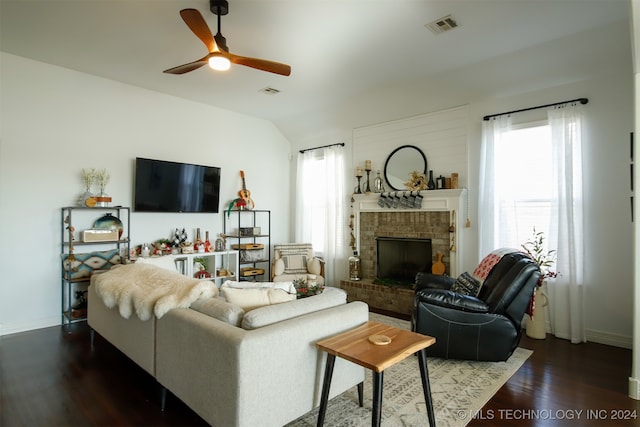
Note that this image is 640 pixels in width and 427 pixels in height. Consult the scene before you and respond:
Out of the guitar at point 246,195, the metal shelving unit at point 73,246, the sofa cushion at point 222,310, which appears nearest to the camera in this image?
the sofa cushion at point 222,310

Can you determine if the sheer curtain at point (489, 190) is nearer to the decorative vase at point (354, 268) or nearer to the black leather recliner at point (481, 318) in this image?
the black leather recliner at point (481, 318)

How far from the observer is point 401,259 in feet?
17.0

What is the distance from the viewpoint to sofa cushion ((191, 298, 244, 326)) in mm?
1964

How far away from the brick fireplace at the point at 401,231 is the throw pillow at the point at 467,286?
2.79 ft

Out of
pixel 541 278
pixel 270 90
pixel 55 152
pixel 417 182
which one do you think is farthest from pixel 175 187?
pixel 541 278

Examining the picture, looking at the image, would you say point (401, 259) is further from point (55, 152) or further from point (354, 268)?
point (55, 152)

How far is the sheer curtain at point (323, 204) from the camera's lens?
5.87 m

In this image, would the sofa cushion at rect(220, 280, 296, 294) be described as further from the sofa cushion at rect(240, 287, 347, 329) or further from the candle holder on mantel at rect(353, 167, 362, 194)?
the candle holder on mantel at rect(353, 167, 362, 194)

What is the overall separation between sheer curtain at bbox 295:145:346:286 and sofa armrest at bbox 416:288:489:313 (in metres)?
2.86

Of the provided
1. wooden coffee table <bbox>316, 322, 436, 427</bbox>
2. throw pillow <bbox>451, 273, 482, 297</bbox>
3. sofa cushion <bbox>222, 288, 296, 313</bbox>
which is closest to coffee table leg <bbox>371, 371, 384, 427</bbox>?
wooden coffee table <bbox>316, 322, 436, 427</bbox>

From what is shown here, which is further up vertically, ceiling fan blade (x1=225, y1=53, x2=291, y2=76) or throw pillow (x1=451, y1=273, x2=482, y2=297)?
ceiling fan blade (x1=225, y1=53, x2=291, y2=76)

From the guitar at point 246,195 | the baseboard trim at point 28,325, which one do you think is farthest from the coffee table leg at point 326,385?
the guitar at point 246,195

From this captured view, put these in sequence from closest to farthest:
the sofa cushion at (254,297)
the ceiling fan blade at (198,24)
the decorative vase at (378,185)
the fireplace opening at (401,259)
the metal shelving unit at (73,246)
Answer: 1. the sofa cushion at (254,297)
2. the ceiling fan blade at (198,24)
3. the metal shelving unit at (73,246)
4. the fireplace opening at (401,259)
5. the decorative vase at (378,185)

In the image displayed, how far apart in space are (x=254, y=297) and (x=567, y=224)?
11.1ft
